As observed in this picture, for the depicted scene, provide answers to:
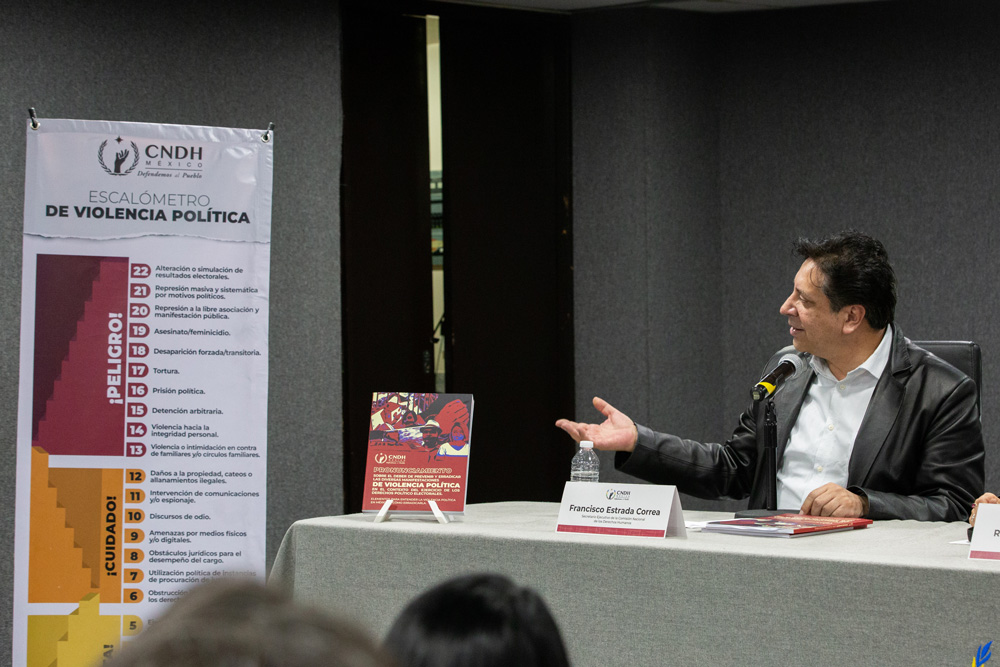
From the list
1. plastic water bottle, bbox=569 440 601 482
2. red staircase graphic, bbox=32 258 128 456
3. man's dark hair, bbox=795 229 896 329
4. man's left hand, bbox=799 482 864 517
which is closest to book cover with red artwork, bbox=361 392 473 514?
plastic water bottle, bbox=569 440 601 482

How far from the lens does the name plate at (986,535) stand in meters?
1.49

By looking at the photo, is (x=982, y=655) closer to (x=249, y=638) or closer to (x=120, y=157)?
(x=249, y=638)

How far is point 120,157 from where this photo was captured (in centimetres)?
314

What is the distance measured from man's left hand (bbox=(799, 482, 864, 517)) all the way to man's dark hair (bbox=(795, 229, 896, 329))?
494mm

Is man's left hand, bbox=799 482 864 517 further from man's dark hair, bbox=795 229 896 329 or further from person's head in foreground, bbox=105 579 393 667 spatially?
person's head in foreground, bbox=105 579 393 667

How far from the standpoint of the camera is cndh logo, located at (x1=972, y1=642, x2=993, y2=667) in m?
1.42

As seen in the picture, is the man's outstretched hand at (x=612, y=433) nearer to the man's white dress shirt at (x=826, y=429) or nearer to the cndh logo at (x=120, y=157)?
the man's white dress shirt at (x=826, y=429)

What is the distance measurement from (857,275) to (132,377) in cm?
202

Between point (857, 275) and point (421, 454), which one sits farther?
point (857, 275)

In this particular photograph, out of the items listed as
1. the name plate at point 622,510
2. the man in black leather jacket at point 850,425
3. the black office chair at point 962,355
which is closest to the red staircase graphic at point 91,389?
the man in black leather jacket at point 850,425

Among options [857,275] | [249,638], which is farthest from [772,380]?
[249,638]

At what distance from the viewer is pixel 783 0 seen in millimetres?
3924

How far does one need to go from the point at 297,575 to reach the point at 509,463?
80.0 inches

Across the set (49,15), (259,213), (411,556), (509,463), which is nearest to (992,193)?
(509,463)
